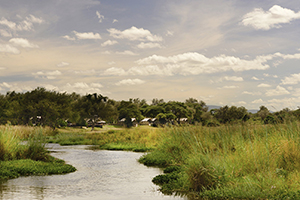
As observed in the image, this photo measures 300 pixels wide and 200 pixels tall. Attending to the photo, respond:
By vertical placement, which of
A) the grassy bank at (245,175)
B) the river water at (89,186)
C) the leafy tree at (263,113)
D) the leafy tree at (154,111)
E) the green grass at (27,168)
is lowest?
the river water at (89,186)

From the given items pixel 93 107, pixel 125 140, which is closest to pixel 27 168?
pixel 125 140

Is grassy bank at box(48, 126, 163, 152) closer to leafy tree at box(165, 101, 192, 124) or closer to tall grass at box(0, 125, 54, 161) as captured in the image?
tall grass at box(0, 125, 54, 161)

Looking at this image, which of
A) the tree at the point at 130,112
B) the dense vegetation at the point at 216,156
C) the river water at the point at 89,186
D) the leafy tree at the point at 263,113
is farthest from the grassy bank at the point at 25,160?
the tree at the point at 130,112

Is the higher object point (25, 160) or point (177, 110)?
point (177, 110)

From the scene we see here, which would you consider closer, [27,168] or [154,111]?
[27,168]

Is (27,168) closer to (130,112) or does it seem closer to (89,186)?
(89,186)

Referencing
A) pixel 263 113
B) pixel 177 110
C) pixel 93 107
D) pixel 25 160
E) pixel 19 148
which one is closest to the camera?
pixel 25 160

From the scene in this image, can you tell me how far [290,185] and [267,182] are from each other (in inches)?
27.3

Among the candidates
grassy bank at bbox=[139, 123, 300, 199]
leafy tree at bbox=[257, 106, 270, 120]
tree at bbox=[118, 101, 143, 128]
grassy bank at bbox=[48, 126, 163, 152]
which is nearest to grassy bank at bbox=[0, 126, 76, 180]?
grassy bank at bbox=[139, 123, 300, 199]

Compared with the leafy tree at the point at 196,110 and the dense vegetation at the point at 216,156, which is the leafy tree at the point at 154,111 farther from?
the dense vegetation at the point at 216,156

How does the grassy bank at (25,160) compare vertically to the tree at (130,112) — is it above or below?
below

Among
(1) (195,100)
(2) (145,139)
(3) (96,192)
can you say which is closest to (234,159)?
(3) (96,192)

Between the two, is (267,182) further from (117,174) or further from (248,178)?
(117,174)

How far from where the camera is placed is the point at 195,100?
5866 inches
